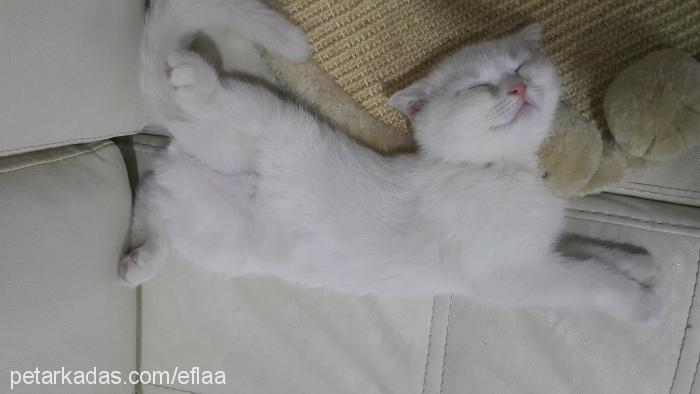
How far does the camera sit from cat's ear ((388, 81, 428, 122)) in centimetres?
100

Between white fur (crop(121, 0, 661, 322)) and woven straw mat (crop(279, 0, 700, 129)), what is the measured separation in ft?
0.23

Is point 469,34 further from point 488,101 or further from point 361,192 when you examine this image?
point 361,192

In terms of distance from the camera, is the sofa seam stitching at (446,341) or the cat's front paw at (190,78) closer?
the cat's front paw at (190,78)

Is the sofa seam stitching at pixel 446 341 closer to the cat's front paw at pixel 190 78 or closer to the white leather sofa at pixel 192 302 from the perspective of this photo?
the white leather sofa at pixel 192 302

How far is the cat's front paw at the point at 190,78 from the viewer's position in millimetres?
973

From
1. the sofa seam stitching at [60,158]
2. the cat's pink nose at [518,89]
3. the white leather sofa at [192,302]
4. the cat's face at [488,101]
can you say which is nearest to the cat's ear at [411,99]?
the cat's face at [488,101]

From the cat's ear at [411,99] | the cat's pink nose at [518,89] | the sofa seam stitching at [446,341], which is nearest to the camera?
the cat's pink nose at [518,89]

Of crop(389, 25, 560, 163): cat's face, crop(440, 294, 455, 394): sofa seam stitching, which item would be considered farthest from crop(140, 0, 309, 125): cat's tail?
crop(440, 294, 455, 394): sofa seam stitching

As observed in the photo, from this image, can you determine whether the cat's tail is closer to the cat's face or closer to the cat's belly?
the cat's belly

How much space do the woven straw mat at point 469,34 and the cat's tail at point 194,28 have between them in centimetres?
7

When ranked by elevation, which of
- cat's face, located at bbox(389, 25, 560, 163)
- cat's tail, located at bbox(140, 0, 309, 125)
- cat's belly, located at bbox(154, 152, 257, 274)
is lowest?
cat's belly, located at bbox(154, 152, 257, 274)

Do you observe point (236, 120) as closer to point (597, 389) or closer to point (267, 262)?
point (267, 262)

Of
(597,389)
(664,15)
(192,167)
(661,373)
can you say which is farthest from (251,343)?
(664,15)

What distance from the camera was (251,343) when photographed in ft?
3.97
